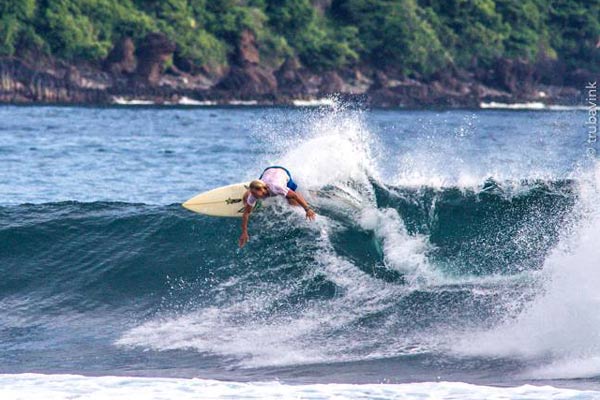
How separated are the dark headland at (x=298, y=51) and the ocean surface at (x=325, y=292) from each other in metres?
61.2

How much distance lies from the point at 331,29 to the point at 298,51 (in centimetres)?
566

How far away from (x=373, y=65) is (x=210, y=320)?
84750mm

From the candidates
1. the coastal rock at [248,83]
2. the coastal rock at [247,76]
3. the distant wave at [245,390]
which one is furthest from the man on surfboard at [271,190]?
the coastal rock at [248,83]

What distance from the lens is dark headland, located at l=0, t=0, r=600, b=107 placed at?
81938 millimetres

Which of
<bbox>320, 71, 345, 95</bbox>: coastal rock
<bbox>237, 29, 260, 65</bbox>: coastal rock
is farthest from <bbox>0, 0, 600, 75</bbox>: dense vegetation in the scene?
<bbox>320, 71, 345, 95</bbox>: coastal rock

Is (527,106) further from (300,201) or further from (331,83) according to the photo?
(300,201)

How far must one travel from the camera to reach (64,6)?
8712 cm

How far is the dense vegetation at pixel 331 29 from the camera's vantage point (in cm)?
8544

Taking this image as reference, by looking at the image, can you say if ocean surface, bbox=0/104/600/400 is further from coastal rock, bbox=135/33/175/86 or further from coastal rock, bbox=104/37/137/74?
coastal rock, bbox=104/37/137/74

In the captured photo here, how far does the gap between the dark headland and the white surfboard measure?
202 ft

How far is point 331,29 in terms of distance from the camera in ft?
321

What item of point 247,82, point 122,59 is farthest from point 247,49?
point 122,59

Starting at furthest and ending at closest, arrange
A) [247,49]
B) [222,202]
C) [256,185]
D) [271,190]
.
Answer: [247,49] < [222,202] < [271,190] < [256,185]

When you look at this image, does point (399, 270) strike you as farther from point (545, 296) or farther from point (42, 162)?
point (42, 162)
